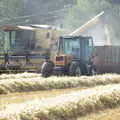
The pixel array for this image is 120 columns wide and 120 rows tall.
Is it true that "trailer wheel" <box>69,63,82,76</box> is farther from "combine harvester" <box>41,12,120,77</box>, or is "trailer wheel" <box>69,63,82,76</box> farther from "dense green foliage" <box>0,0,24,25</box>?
"dense green foliage" <box>0,0,24,25</box>

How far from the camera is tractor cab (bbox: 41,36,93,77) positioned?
23672 mm

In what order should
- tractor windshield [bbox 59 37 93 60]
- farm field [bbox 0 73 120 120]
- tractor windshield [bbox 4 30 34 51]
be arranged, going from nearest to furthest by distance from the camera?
farm field [bbox 0 73 120 120] → tractor windshield [bbox 59 37 93 60] → tractor windshield [bbox 4 30 34 51]

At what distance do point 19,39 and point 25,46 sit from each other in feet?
2.14

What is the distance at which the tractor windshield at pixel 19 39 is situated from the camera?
30.2 meters

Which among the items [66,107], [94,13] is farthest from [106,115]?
[94,13]

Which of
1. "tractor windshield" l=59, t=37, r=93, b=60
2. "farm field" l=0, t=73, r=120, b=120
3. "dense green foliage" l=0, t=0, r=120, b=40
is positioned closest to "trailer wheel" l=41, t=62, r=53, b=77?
"tractor windshield" l=59, t=37, r=93, b=60

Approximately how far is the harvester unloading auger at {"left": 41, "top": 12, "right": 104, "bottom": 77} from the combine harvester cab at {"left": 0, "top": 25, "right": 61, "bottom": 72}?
3474mm

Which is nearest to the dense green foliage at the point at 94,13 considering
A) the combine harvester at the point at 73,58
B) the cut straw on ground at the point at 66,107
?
the combine harvester at the point at 73,58

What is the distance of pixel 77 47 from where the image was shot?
24.4 metres

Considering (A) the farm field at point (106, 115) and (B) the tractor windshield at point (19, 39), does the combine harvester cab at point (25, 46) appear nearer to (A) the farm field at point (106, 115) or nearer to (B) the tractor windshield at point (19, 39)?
(B) the tractor windshield at point (19, 39)

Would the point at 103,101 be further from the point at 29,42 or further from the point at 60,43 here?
the point at 29,42

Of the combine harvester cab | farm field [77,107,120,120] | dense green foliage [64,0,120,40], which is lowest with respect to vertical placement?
farm field [77,107,120,120]

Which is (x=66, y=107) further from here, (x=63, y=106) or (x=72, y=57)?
(x=72, y=57)

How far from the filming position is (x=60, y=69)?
23.6 metres
